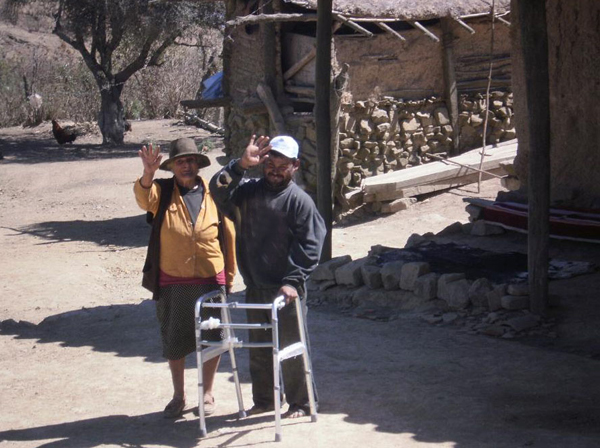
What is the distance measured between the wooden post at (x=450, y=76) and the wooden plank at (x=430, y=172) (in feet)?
1.90

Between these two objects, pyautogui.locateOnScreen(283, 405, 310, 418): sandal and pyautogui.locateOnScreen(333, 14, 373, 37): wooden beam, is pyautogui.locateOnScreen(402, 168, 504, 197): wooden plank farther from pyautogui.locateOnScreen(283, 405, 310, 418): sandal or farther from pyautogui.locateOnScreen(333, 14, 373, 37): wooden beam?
pyautogui.locateOnScreen(283, 405, 310, 418): sandal

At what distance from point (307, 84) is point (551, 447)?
9550mm

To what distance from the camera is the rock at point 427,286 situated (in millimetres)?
7801

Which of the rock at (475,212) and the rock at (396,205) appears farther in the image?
the rock at (396,205)

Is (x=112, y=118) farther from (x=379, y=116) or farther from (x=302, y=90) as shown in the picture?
(x=379, y=116)

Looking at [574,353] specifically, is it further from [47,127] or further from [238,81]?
[47,127]

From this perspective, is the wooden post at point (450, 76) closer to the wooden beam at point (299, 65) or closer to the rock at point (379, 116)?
the rock at point (379, 116)

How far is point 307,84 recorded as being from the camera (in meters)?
13.2

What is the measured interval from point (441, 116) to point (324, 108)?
5628mm

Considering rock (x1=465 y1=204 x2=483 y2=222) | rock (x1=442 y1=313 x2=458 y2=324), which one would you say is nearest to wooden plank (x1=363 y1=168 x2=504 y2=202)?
rock (x1=465 y1=204 x2=483 y2=222)

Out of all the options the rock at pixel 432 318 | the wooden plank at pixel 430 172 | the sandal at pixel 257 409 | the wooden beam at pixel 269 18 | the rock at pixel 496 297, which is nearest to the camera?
the sandal at pixel 257 409

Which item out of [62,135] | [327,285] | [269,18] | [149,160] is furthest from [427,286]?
[62,135]

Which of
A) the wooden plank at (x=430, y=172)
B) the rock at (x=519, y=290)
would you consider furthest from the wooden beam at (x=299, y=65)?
the rock at (x=519, y=290)

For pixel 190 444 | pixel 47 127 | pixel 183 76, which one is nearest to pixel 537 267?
pixel 190 444
